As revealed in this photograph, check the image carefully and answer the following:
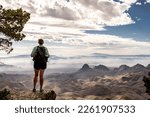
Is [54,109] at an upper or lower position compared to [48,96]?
upper

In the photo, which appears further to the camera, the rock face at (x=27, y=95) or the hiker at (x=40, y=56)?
the rock face at (x=27, y=95)

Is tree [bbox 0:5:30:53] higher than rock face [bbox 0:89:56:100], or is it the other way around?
tree [bbox 0:5:30:53]

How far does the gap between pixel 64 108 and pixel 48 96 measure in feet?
43.0

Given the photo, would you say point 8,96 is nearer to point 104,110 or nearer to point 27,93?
point 27,93

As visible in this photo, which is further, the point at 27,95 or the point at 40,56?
the point at 27,95

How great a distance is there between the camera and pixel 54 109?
39.5 feet

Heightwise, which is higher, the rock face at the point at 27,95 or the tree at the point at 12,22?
the tree at the point at 12,22

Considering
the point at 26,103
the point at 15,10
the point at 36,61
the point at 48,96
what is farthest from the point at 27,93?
the point at 26,103

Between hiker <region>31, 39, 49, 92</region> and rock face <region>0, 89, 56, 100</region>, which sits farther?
rock face <region>0, 89, 56, 100</region>

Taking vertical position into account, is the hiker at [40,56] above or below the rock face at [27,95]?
above

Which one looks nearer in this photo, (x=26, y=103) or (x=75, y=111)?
(x=75, y=111)

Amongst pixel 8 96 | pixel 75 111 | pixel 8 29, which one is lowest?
pixel 8 96

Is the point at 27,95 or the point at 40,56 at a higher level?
the point at 40,56

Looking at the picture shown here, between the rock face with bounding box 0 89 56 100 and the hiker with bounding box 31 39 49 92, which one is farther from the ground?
the hiker with bounding box 31 39 49 92
